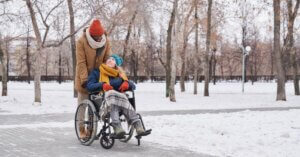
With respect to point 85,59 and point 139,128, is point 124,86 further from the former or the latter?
point 85,59

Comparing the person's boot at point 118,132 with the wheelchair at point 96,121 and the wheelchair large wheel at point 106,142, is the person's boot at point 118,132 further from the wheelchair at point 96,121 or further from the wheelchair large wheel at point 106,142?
the wheelchair large wheel at point 106,142

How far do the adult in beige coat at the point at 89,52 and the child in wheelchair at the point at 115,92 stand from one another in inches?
13.8

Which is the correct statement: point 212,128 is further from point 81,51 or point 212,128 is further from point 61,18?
point 61,18

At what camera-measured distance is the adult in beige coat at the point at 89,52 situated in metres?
7.21

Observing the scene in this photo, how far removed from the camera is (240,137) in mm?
7949

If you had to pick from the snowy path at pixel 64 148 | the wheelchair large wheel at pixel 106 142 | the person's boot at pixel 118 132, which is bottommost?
the snowy path at pixel 64 148

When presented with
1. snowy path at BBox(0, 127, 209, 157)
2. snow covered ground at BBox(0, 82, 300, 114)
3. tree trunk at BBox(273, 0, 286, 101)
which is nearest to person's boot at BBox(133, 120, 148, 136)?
snowy path at BBox(0, 127, 209, 157)

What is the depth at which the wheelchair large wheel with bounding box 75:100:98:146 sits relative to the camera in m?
6.93

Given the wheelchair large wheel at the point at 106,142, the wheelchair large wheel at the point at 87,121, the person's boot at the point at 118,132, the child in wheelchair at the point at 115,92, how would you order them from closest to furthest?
the person's boot at the point at 118,132
the child in wheelchair at the point at 115,92
the wheelchair large wheel at the point at 106,142
the wheelchair large wheel at the point at 87,121

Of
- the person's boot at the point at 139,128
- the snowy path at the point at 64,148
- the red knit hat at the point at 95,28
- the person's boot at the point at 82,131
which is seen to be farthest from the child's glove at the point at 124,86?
the person's boot at the point at 82,131

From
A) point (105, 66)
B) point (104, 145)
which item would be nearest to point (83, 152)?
point (104, 145)

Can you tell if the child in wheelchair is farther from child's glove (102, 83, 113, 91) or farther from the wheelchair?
the wheelchair

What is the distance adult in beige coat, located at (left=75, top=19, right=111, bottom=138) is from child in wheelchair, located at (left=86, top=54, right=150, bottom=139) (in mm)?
351

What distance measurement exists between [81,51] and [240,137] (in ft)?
11.1
